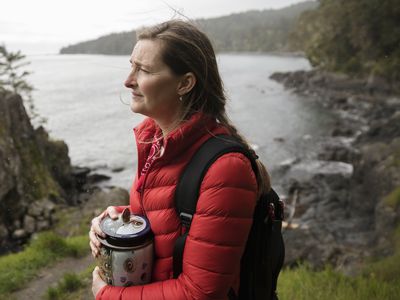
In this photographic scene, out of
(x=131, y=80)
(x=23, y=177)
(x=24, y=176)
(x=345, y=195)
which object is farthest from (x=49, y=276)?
(x=345, y=195)

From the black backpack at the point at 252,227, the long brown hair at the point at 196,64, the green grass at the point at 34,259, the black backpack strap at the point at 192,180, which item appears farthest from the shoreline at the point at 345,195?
the black backpack strap at the point at 192,180

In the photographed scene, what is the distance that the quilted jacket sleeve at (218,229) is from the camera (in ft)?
5.63

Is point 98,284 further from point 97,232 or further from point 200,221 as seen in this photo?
point 200,221

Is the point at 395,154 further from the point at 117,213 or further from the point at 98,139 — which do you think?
the point at 98,139

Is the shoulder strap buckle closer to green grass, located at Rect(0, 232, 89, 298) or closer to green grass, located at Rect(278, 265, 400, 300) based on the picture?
green grass, located at Rect(278, 265, 400, 300)

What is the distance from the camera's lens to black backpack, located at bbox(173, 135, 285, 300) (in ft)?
5.92

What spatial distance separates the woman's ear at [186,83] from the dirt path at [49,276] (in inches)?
185

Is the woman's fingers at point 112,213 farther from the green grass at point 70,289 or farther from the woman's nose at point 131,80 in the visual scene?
the green grass at point 70,289

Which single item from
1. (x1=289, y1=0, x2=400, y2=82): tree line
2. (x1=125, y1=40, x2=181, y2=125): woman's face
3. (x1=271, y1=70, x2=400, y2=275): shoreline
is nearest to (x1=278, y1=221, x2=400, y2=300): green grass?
(x1=271, y1=70, x2=400, y2=275): shoreline

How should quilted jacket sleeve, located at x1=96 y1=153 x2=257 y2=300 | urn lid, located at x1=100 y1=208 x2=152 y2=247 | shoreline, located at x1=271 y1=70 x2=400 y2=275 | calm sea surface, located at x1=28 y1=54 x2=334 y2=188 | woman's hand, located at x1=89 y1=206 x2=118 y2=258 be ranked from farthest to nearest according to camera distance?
calm sea surface, located at x1=28 y1=54 x2=334 y2=188, shoreline, located at x1=271 y1=70 x2=400 y2=275, woman's hand, located at x1=89 y1=206 x2=118 y2=258, urn lid, located at x1=100 y1=208 x2=152 y2=247, quilted jacket sleeve, located at x1=96 y1=153 x2=257 y2=300

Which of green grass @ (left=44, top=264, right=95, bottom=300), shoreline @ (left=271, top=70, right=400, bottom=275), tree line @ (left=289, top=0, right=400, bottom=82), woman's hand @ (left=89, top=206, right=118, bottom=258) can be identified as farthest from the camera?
tree line @ (left=289, top=0, right=400, bottom=82)

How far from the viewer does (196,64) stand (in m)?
1.99

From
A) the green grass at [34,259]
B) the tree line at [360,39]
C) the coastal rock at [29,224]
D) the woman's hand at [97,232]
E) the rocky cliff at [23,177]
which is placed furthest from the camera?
the tree line at [360,39]

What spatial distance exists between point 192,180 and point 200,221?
188 millimetres
